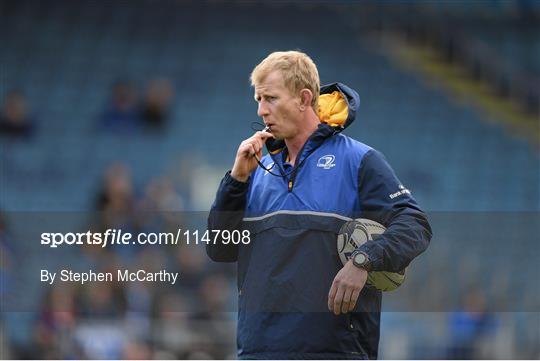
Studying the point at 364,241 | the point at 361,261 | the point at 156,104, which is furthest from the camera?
the point at 156,104

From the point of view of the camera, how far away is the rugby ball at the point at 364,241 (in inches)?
159

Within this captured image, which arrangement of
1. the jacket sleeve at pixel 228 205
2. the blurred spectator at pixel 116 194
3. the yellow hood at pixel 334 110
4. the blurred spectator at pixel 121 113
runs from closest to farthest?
the jacket sleeve at pixel 228 205, the yellow hood at pixel 334 110, the blurred spectator at pixel 116 194, the blurred spectator at pixel 121 113

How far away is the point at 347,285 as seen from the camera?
3.90 m

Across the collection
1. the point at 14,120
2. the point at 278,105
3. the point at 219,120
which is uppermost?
the point at 219,120

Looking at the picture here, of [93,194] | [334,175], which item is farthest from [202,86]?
[334,175]

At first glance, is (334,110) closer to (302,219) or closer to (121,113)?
(302,219)

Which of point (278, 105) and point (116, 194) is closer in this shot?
point (278, 105)

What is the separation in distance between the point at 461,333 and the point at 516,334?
460mm

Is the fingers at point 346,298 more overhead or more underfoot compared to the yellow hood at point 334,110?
more underfoot

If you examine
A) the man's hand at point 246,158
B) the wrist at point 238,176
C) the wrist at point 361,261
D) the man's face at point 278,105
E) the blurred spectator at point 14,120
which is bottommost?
the wrist at point 361,261

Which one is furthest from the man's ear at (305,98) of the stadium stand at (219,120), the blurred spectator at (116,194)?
the stadium stand at (219,120)

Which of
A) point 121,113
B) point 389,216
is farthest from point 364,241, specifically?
point 121,113

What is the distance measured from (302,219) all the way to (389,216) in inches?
11.2

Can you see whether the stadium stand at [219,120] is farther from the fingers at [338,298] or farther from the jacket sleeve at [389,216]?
the fingers at [338,298]
